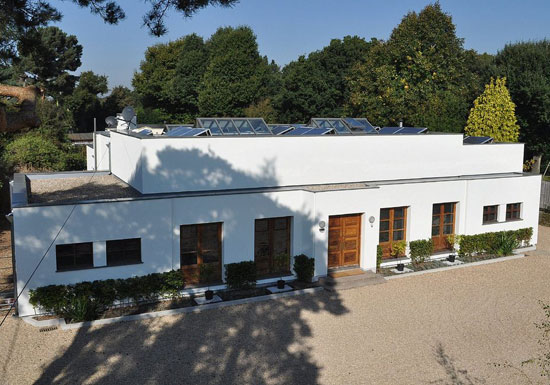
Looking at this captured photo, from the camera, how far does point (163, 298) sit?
1473 centimetres

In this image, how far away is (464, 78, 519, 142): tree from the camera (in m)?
30.9

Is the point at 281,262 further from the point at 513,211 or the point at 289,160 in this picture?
the point at 513,211

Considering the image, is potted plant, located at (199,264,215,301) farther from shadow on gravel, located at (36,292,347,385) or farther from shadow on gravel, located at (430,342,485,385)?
shadow on gravel, located at (430,342,485,385)

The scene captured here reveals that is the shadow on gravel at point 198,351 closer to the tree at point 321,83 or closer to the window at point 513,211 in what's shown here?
the window at point 513,211

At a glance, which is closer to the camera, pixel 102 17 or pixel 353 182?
pixel 102 17

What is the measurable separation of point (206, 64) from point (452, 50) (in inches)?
1210

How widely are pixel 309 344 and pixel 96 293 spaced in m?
5.82

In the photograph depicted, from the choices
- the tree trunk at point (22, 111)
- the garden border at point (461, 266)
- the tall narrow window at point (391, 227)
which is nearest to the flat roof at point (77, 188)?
the tree trunk at point (22, 111)

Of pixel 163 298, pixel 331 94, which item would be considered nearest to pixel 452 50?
pixel 331 94

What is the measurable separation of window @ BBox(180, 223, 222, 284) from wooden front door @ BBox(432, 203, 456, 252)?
337 inches

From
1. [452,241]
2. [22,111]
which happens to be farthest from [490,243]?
[22,111]

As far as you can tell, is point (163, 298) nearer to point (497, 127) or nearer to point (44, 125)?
point (497, 127)

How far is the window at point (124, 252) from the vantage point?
46.6 ft

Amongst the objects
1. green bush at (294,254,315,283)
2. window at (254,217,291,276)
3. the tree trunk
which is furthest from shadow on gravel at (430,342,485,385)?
the tree trunk
